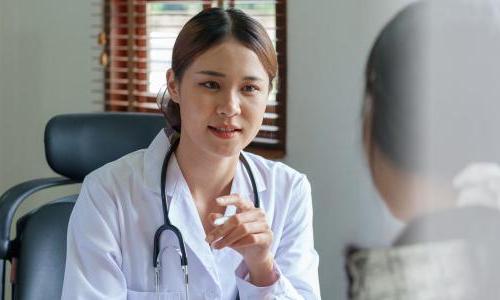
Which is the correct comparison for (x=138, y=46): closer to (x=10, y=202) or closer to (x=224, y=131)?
(x=10, y=202)

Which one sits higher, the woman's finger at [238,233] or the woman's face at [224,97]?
the woman's face at [224,97]

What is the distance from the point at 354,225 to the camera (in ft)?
0.66

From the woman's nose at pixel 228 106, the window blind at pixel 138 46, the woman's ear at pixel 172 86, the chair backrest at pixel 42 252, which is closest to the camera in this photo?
the woman's nose at pixel 228 106

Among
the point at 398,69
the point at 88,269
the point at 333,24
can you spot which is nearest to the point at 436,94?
the point at 398,69

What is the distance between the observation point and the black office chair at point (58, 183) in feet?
4.92

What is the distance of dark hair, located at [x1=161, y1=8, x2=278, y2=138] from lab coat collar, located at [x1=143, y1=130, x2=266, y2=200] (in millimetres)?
153

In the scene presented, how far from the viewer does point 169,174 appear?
3.86 ft

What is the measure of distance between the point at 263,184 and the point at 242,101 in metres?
0.23

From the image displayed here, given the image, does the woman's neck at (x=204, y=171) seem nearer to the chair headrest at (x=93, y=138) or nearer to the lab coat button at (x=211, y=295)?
the lab coat button at (x=211, y=295)

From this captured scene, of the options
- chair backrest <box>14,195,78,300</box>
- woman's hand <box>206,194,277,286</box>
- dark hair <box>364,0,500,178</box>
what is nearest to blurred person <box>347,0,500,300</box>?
dark hair <box>364,0,500,178</box>

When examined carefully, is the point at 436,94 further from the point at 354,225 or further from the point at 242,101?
the point at 242,101

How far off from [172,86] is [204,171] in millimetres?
144

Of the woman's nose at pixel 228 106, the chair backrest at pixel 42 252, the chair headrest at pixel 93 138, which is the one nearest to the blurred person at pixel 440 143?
the woman's nose at pixel 228 106

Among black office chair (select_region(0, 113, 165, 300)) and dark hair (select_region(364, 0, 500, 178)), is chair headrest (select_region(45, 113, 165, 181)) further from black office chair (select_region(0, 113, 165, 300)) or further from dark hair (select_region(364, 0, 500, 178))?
dark hair (select_region(364, 0, 500, 178))
